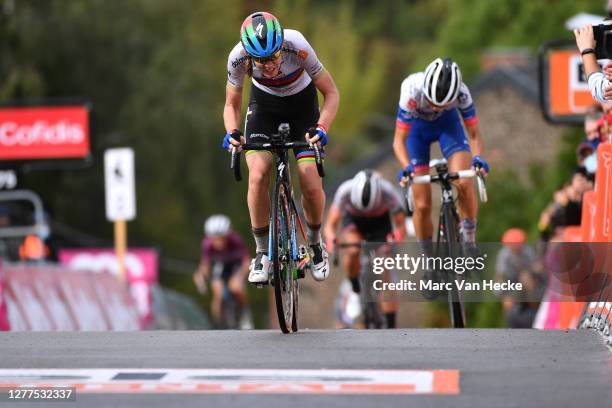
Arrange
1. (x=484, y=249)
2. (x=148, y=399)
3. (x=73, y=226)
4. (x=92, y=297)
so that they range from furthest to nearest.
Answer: (x=73, y=226) → (x=92, y=297) → (x=484, y=249) → (x=148, y=399)

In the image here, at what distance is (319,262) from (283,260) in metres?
0.63

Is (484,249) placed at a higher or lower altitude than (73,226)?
higher

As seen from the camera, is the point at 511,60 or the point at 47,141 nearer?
the point at 47,141

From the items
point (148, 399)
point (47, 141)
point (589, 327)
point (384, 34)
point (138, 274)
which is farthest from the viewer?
point (384, 34)

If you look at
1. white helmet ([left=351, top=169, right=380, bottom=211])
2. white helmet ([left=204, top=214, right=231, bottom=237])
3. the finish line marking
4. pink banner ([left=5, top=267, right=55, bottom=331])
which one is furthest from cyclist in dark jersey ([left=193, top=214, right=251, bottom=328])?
the finish line marking

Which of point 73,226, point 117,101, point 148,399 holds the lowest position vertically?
point 73,226

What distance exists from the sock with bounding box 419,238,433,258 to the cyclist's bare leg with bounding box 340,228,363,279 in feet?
8.87

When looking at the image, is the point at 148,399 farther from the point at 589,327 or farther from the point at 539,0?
the point at 539,0

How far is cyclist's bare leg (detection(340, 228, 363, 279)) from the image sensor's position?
17219mm

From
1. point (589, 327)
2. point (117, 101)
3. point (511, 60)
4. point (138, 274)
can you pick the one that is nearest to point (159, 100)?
point (117, 101)

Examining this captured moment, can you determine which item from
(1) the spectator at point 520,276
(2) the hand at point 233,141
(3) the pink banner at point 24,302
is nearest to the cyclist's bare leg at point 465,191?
(1) the spectator at point 520,276

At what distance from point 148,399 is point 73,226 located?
54.8 metres

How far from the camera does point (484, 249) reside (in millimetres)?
13812

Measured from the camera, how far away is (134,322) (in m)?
25.5
